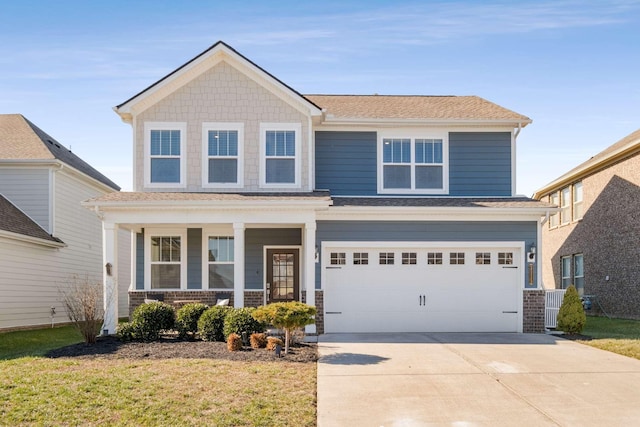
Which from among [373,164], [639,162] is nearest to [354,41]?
[373,164]

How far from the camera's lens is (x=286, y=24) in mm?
13211

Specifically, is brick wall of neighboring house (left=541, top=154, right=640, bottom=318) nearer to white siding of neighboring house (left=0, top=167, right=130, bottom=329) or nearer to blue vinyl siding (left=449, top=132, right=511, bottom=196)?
blue vinyl siding (left=449, top=132, right=511, bottom=196)

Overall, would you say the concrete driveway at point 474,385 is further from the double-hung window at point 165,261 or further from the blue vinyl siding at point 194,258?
the double-hung window at point 165,261

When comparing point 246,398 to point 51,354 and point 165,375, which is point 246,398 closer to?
point 165,375

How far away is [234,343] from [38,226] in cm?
1056

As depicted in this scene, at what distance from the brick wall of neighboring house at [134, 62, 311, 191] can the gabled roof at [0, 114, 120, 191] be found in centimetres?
578

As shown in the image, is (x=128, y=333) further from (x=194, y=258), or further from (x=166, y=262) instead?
(x=194, y=258)

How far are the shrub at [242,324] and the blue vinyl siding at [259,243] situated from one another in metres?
4.02

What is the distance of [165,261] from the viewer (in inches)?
678

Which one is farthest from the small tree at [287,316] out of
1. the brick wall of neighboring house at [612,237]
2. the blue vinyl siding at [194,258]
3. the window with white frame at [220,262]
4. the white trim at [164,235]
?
the brick wall of neighboring house at [612,237]

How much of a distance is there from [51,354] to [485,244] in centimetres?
1031

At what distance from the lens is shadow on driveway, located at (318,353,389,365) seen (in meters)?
11.0

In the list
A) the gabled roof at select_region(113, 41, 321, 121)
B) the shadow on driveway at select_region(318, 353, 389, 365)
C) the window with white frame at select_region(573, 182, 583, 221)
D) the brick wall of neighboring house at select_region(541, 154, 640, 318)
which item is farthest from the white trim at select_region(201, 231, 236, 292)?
the window with white frame at select_region(573, 182, 583, 221)

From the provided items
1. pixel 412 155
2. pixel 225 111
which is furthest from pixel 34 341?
pixel 412 155
